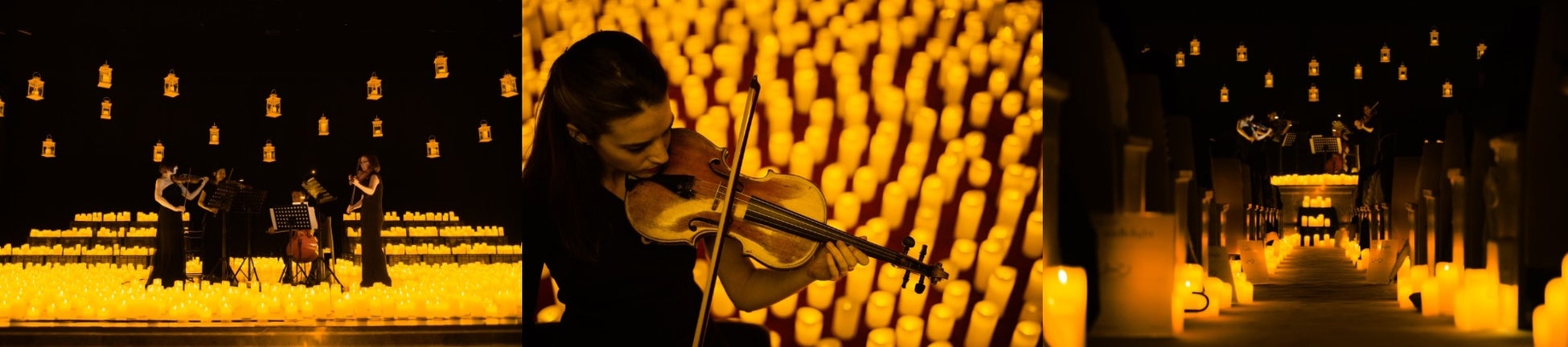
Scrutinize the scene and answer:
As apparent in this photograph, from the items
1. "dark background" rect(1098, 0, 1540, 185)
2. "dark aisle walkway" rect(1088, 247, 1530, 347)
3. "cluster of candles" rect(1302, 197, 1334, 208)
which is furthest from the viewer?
"cluster of candles" rect(1302, 197, 1334, 208)

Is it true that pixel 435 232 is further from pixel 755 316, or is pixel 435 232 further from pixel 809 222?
pixel 809 222

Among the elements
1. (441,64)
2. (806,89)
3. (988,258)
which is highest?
(441,64)

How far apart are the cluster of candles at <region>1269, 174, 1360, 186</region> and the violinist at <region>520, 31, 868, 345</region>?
9.79ft

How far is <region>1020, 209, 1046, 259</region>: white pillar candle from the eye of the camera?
8.13 feet

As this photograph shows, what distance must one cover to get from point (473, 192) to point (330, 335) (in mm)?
6454

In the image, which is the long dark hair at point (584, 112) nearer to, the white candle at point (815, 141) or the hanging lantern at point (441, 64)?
the white candle at point (815, 141)

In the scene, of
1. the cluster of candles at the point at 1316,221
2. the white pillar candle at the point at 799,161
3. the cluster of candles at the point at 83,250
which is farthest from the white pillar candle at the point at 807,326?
the cluster of candles at the point at 83,250

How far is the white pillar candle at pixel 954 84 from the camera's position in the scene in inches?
99.0

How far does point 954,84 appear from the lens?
252cm

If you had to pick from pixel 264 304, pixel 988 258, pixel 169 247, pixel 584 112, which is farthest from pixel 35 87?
pixel 988 258

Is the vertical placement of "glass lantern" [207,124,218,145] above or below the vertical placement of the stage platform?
above

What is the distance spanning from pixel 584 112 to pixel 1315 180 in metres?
3.40

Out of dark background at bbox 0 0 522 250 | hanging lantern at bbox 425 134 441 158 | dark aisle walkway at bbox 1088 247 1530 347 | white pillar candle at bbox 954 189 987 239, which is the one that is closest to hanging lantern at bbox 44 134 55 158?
dark background at bbox 0 0 522 250

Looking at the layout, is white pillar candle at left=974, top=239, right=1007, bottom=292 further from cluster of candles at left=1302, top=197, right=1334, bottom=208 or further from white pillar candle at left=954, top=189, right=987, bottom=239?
cluster of candles at left=1302, top=197, right=1334, bottom=208
